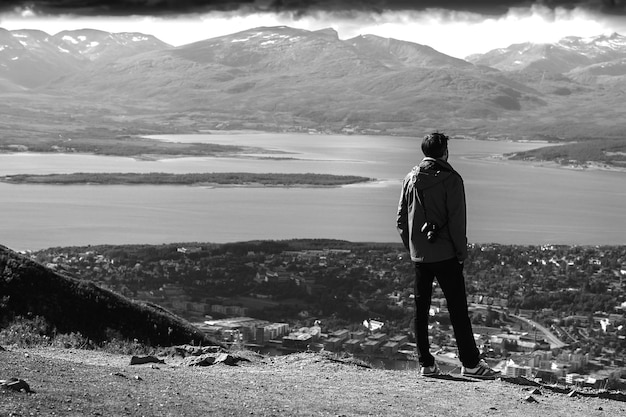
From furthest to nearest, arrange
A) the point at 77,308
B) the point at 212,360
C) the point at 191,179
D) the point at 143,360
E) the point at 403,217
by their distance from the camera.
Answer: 1. the point at 191,179
2. the point at 77,308
3. the point at 212,360
4. the point at 143,360
5. the point at 403,217

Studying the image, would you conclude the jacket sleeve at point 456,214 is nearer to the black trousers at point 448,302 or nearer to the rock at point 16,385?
the black trousers at point 448,302

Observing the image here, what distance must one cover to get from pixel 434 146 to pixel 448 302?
3.71 ft

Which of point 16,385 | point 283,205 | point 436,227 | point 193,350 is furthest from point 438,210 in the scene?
point 283,205

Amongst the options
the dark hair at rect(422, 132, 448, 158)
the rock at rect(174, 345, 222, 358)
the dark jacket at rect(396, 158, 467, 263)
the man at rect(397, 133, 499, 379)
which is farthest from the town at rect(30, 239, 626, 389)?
the dark hair at rect(422, 132, 448, 158)

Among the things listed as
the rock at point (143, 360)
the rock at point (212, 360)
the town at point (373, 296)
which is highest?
the rock at point (143, 360)

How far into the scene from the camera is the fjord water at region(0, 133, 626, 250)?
1695 inches

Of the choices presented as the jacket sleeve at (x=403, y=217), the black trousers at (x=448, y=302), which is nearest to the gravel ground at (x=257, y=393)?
the black trousers at (x=448, y=302)

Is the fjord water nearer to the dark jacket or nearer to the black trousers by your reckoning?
the black trousers

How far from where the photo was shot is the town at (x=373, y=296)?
16.9 meters

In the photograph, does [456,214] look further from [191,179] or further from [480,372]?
[191,179]

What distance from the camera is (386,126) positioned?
170 m

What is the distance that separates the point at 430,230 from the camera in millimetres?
6688

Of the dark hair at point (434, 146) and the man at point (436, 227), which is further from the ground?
the dark hair at point (434, 146)

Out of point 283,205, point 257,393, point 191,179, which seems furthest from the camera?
point 191,179
